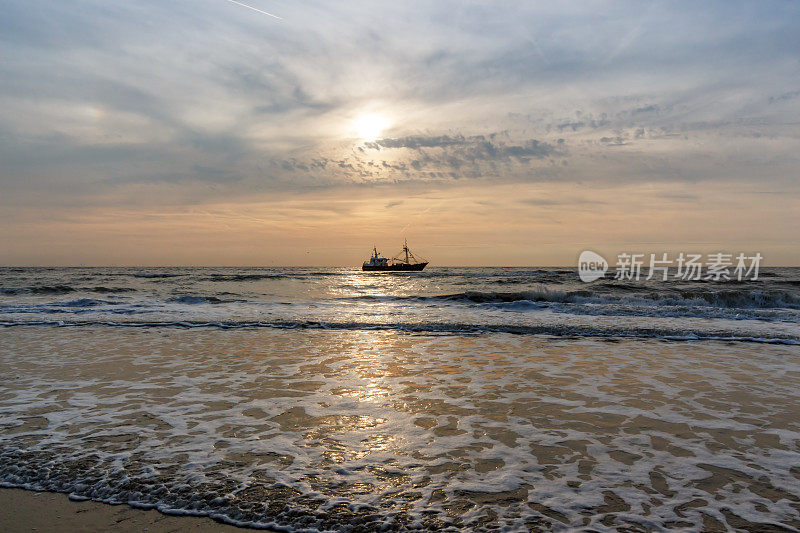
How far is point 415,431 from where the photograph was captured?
238 inches

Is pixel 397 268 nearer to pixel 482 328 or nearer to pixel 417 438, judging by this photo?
pixel 482 328

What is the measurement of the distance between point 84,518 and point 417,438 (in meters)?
3.55

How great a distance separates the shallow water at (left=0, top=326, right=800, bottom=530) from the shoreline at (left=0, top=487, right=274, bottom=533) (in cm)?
14

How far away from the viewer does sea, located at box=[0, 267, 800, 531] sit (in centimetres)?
412

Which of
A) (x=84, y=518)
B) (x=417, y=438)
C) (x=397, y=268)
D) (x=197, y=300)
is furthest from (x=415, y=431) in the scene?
(x=397, y=268)

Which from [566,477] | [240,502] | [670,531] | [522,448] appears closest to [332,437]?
[240,502]

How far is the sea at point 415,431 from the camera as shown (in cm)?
412

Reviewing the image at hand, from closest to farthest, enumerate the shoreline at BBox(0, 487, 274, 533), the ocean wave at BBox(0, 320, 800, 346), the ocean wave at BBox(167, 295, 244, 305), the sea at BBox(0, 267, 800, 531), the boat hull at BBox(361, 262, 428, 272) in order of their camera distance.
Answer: the shoreline at BBox(0, 487, 274, 533)
the sea at BBox(0, 267, 800, 531)
the ocean wave at BBox(0, 320, 800, 346)
the ocean wave at BBox(167, 295, 244, 305)
the boat hull at BBox(361, 262, 428, 272)

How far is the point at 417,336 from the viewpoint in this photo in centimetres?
1509

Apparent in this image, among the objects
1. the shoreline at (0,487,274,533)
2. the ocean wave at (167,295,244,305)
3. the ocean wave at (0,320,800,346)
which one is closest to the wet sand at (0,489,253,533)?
the shoreline at (0,487,274,533)

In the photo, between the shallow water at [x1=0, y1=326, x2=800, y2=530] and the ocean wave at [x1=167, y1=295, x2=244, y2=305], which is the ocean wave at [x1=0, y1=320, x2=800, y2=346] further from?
the ocean wave at [x1=167, y1=295, x2=244, y2=305]

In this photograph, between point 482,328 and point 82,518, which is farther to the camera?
point 482,328

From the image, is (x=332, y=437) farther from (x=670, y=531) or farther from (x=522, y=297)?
(x=522, y=297)

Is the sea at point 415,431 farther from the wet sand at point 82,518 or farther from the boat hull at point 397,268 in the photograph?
the boat hull at point 397,268
